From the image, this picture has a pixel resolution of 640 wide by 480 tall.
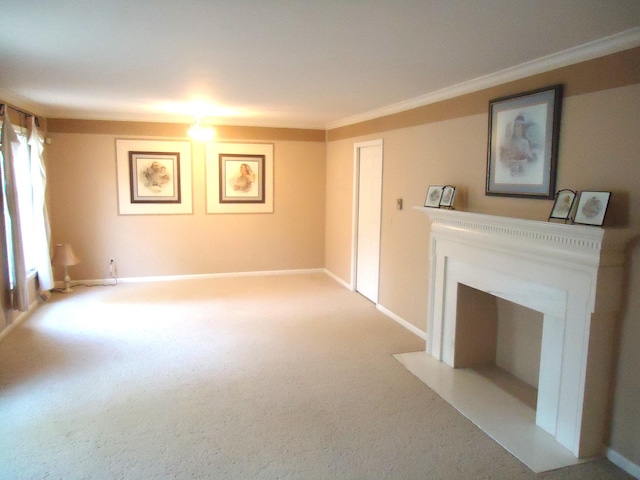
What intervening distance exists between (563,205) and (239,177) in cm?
486

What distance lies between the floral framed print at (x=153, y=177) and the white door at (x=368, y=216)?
2496 millimetres

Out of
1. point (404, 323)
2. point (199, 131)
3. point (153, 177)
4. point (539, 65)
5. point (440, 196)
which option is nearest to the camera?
point (539, 65)

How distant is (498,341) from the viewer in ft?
12.0

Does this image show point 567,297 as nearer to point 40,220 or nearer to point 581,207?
point 581,207

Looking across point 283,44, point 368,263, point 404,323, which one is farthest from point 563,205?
point 368,263

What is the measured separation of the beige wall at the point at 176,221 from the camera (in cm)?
607

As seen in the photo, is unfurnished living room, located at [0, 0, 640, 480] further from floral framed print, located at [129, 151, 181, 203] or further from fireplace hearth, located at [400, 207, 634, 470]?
floral framed print, located at [129, 151, 181, 203]

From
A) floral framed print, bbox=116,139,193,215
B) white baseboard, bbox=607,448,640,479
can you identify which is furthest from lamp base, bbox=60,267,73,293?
white baseboard, bbox=607,448,640,479

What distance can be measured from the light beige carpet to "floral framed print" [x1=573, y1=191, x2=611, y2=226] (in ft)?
4.43

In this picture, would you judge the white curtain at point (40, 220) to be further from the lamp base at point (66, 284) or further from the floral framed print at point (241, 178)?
the floral framed print at point (241, 178)

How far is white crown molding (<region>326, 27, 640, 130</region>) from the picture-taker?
243 centimetres

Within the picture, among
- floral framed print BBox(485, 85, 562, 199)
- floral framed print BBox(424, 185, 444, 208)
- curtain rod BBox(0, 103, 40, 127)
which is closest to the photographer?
floral framed print BBox(485, 85, 562, 199)

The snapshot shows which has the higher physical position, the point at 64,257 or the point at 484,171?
the point at 484,171

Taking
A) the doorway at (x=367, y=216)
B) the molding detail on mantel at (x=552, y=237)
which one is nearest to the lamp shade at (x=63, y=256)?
the doorway at (x=367, y=216)
